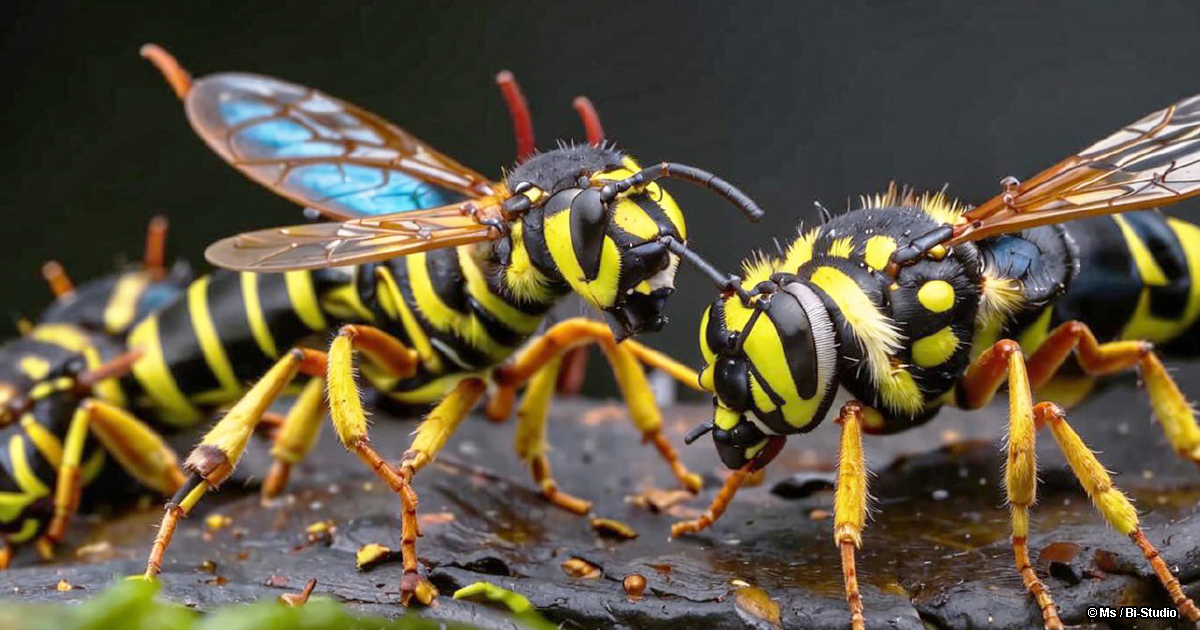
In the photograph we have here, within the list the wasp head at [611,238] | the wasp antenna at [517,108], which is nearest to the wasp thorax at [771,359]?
the wasp head at [611,238]

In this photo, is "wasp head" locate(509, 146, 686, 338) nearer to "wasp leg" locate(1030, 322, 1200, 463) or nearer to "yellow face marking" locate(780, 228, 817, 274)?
"yellow face marking" locate(780, 228, 817, 274)

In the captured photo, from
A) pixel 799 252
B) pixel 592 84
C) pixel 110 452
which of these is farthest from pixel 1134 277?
pixel 110 452

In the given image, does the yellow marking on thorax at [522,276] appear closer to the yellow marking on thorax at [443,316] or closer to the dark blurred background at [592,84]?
the yellow marking on thorax at [443,316]

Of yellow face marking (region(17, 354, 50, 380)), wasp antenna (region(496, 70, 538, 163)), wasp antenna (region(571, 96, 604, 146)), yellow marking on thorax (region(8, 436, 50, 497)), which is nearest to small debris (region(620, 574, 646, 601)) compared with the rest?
wasp antenna (region(571, 96, 604, 146))

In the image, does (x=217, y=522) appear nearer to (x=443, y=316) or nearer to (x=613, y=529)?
(x=443, y=316)

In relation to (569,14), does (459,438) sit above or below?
below

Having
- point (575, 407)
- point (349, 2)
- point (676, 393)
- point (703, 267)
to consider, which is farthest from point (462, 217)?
point (349, 2)

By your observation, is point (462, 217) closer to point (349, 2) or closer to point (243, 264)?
point (243, 264)
